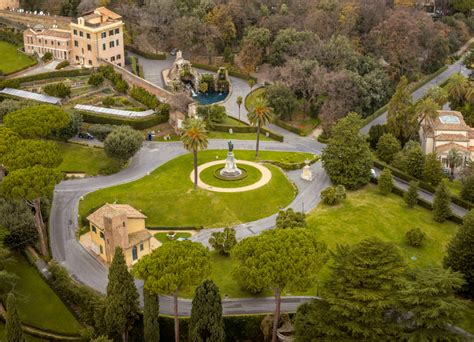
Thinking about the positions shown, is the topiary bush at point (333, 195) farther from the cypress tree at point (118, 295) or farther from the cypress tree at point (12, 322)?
the cypress tree at point (12, 322)

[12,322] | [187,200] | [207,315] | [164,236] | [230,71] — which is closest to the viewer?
[12,322]

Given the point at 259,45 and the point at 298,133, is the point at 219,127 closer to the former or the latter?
the point at 298,133

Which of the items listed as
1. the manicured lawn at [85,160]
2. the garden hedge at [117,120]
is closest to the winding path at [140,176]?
the manicured lawn at [85,160]

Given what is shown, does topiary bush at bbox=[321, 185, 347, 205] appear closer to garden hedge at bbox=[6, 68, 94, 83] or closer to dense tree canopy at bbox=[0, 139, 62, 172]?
dense tree canopy at bbox=[0, 139, 62, 172]

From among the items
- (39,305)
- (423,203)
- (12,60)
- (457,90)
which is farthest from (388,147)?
(12,60)

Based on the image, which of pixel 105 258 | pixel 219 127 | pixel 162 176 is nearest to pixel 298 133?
pixel 219 127

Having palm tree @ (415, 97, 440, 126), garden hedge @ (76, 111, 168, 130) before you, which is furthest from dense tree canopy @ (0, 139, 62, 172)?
palm tree @ (415, 97, 440, 126)

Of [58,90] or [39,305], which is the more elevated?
[58,90]

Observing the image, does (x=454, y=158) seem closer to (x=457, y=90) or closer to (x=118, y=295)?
(x=457, y=90)
